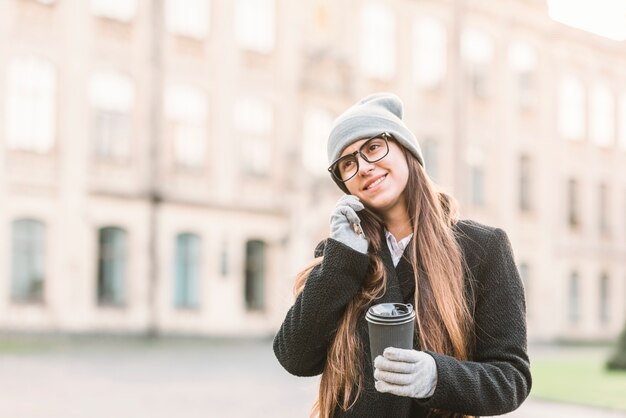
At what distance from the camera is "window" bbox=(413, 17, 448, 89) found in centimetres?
3150

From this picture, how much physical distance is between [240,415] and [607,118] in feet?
104

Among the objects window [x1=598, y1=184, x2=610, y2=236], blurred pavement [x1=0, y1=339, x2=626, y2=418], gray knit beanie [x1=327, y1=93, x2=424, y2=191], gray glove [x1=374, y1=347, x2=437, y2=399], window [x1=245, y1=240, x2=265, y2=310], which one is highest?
window [x1=598, y1=184, x2=610, y2=236]

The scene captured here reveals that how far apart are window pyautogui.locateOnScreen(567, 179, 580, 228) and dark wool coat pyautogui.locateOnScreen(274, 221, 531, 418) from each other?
1376 inches

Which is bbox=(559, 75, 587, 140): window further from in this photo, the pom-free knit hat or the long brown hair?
the long brown hair

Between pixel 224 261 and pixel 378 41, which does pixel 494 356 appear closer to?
pixel 224 261

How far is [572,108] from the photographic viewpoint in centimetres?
3669

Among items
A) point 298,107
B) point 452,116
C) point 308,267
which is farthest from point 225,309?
point 308,267

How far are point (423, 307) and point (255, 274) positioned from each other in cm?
2446

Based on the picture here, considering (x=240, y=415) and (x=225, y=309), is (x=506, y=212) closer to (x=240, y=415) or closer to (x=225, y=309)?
(x=225, y=309)

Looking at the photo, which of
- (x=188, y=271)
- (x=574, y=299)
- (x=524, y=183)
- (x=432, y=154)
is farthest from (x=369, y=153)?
(x=574, y=299)

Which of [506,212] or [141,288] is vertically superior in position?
[506,212]

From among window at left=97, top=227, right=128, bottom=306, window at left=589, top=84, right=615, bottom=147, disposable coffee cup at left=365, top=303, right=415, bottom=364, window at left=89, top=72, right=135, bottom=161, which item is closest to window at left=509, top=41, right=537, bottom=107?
window at left=589, top=84, right=615, bottom=147

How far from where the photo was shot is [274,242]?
2697 cm

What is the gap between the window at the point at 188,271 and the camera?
25109mm
